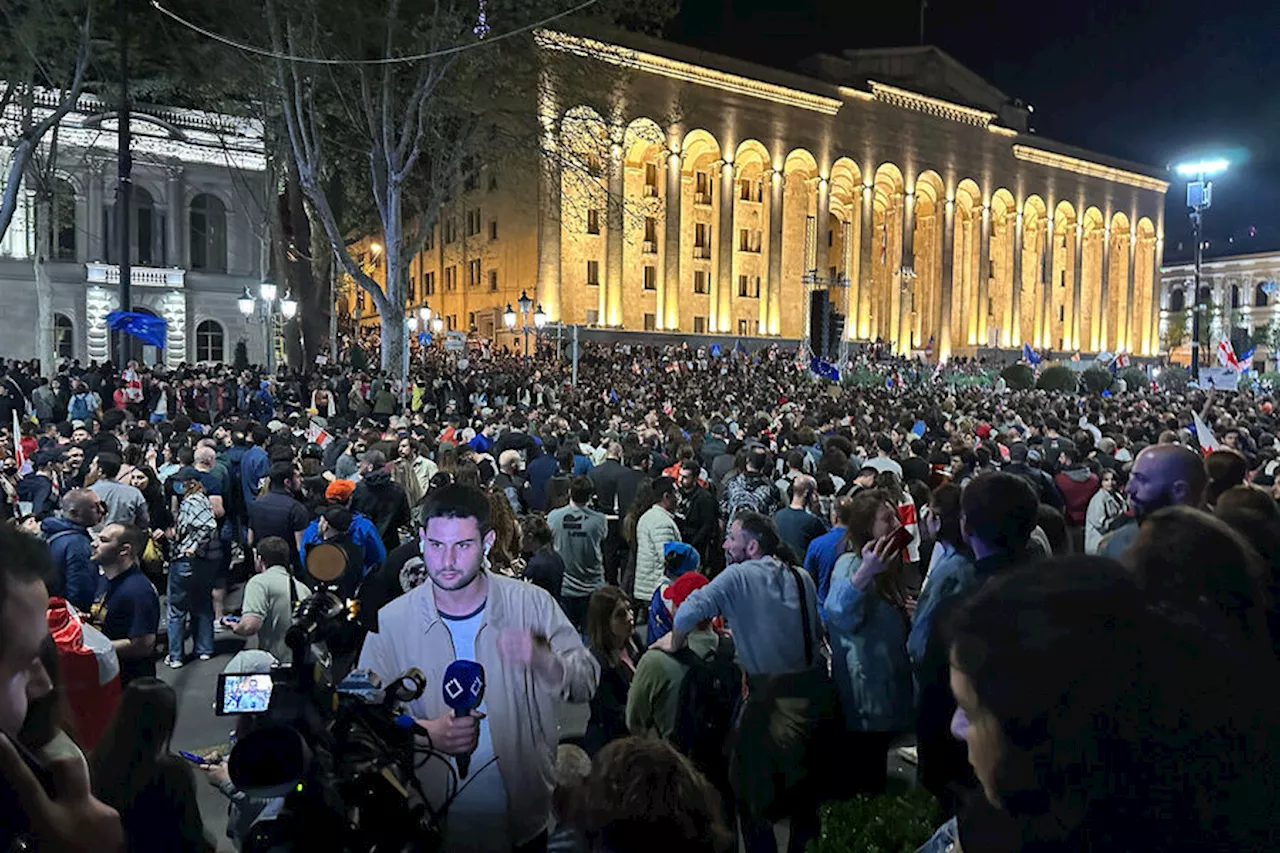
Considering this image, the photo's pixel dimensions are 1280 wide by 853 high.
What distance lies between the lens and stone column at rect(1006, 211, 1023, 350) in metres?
69.2

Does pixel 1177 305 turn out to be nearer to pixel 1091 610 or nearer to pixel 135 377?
pixel 135 377

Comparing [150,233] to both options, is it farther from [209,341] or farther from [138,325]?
[138,325]

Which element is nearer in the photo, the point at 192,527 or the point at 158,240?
the point at 192,527

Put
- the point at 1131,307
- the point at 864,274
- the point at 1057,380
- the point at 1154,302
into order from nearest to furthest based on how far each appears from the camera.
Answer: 1. the point at 1057,380
2. the point at 864,274
3. the point at 1131,307
4. the point at 1154,302

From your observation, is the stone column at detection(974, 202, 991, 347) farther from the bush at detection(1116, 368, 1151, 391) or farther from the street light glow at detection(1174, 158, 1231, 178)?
the street light glow at detection(1174, 158, 1231, 178)

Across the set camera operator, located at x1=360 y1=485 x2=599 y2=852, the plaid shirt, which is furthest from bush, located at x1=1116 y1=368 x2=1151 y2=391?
camera operator, located at x1=360 y1=485 x2=599 y2=852

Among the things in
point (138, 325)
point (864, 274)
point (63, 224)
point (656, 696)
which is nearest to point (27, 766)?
point (656, 696)

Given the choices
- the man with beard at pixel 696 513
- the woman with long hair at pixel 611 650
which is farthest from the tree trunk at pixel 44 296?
the woman with long hair at pixel 611 650

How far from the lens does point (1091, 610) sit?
1380 millimetres

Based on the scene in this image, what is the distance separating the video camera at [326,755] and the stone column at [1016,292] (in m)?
73.6

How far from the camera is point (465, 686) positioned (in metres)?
2.58

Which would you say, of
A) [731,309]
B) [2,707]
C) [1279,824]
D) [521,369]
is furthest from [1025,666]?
[731,309]

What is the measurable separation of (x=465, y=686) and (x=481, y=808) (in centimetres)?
66

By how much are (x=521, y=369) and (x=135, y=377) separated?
12741 mm
